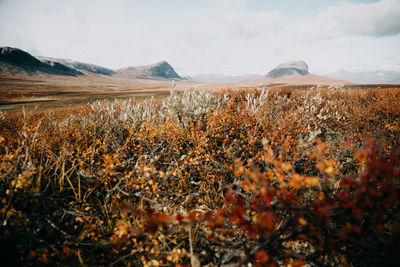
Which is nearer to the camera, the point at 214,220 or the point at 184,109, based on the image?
the point at 214,220

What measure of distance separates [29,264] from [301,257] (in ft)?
11.0

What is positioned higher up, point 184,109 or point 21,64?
point 21,64

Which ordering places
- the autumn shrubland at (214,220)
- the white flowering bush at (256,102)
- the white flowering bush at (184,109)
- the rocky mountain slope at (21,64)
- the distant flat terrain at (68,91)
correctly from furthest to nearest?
the rocky mountain slope at (21,64) → the distant flat terrain at (68,91) → the white flowering bush at (256,102) → the white flowering bush at (184,109) → the autumn shrubland at (214,220)

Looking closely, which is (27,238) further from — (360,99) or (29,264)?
(360,99)

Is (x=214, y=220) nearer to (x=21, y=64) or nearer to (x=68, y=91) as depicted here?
(x=68, y=91)

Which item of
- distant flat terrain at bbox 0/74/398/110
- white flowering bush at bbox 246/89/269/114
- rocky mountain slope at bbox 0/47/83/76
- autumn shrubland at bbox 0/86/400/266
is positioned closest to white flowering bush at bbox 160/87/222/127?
distant flat terrain at bbox 0/74/398/110

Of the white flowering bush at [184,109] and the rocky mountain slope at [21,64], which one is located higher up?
the rocky mountain slope at [21,64]

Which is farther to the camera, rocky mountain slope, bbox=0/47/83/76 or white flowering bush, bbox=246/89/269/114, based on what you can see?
rocky mountain slope, bbox=0/47/83/76

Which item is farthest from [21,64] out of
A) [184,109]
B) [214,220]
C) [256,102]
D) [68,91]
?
[214,220]

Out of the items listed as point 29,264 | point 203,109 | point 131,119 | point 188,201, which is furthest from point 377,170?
point 131,119

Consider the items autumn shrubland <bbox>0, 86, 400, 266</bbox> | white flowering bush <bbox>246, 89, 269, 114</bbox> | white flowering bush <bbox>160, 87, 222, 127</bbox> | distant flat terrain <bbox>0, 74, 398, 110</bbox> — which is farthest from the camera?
distant flat terrain <bbox>0, 74, 398, 110</bbox>

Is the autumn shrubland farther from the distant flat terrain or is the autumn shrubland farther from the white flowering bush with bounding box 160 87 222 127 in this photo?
the distant flat terrain

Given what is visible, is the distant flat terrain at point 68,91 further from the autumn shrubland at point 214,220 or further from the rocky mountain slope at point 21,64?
the rocky mountain slope at point 21,64

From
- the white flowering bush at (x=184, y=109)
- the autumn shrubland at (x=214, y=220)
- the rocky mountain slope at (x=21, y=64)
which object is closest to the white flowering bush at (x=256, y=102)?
the white flowering bush at (x=184, y=109)
